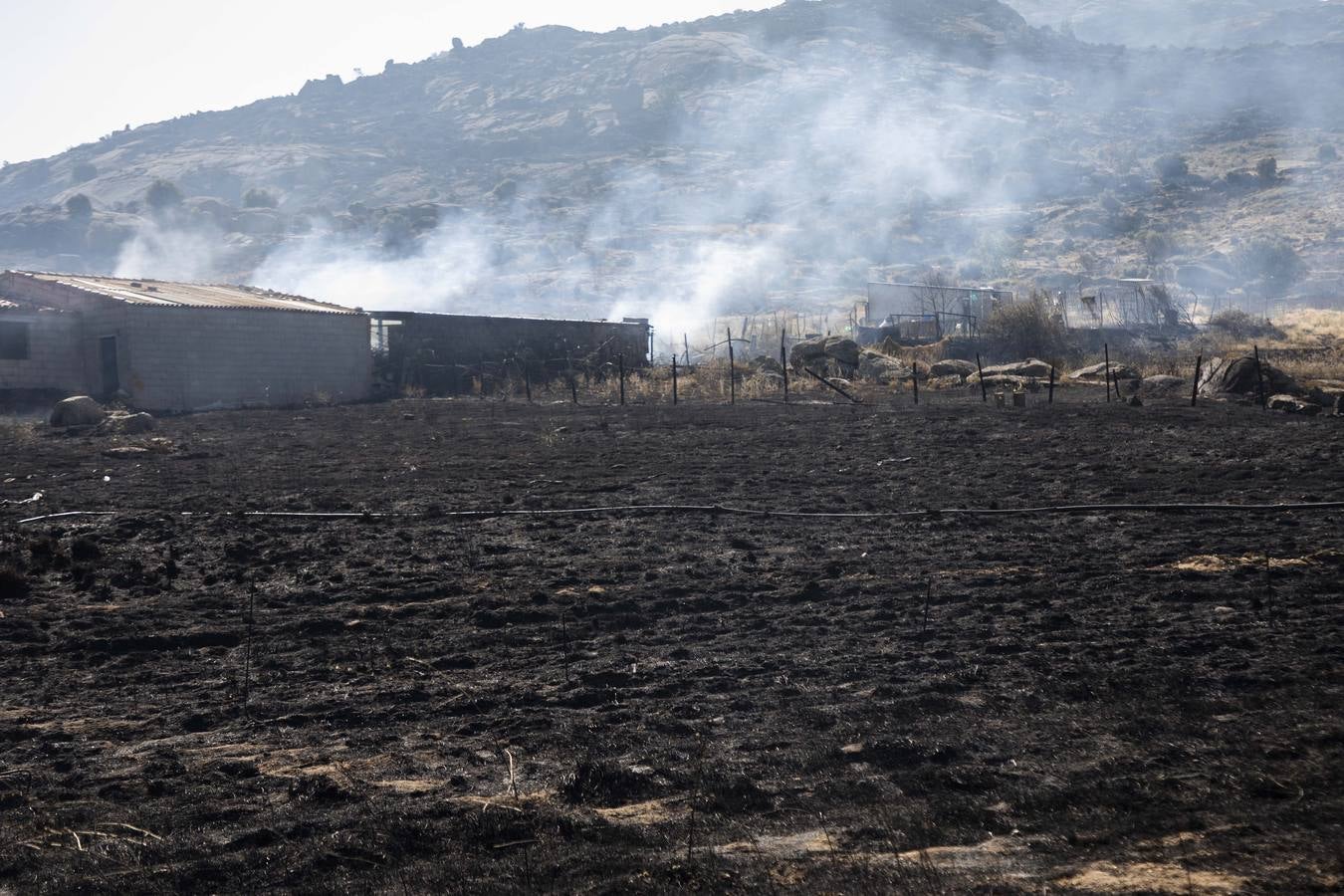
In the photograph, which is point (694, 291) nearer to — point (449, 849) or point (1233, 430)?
point (1233, 430)

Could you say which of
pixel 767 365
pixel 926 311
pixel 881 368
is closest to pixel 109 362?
pixel 767 365

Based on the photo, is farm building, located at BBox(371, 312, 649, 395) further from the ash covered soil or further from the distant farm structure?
the ash covered soil

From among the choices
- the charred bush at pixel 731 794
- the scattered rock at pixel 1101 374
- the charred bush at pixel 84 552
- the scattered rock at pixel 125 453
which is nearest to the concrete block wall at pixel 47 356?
the scattered rock at pixel 125 453

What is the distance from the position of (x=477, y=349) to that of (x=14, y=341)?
11252 mm

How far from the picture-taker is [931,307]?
152ft

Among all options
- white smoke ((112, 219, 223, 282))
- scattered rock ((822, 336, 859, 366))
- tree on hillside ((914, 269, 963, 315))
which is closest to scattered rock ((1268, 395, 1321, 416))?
scattered rock ((822, 336, 859, 366))

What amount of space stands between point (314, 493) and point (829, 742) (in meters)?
9.10

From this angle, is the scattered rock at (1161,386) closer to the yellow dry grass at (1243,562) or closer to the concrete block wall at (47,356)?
the yellow dry grass at (1243,562)

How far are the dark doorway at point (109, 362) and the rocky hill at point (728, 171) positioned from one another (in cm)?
3430

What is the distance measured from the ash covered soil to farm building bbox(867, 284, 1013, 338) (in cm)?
2795

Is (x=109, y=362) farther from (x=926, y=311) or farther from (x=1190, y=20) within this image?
(x=1190, y=20)

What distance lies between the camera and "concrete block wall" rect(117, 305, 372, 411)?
2656 cm

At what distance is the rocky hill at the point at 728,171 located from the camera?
2699 inches

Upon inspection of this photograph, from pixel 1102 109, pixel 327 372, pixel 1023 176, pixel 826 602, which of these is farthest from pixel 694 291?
pixel 826 602
